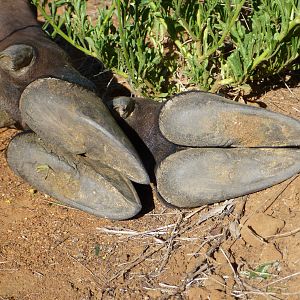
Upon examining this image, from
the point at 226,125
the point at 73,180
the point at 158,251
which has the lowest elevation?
the point at 158,251

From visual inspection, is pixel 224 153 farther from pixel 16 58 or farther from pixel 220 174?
pixel 16 58

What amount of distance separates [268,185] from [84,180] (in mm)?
639

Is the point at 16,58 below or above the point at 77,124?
above

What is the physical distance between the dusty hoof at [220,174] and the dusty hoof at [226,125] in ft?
0.14

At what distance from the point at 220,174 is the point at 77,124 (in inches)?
20.3

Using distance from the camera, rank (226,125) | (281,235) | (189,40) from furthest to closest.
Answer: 1. (189,40)
2. (226,125)
3. (281,235)

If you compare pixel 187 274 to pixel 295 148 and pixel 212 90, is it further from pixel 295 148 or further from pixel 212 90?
pixel 212 90

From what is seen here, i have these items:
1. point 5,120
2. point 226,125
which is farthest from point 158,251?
point 5,120

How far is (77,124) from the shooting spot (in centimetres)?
231

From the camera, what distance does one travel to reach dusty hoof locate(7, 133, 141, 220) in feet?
7.74

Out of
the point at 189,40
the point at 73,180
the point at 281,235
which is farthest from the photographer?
the point at 189,40

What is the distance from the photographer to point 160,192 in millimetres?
2385

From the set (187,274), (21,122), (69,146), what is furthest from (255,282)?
(21,122)

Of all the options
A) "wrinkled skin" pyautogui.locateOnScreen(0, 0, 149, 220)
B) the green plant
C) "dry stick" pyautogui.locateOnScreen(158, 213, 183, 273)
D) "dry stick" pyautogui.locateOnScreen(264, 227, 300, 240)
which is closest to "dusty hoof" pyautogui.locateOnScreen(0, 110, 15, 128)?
"wrinkled skin" pyautogui.locateOnScreen(0, 0, 149, 220)
